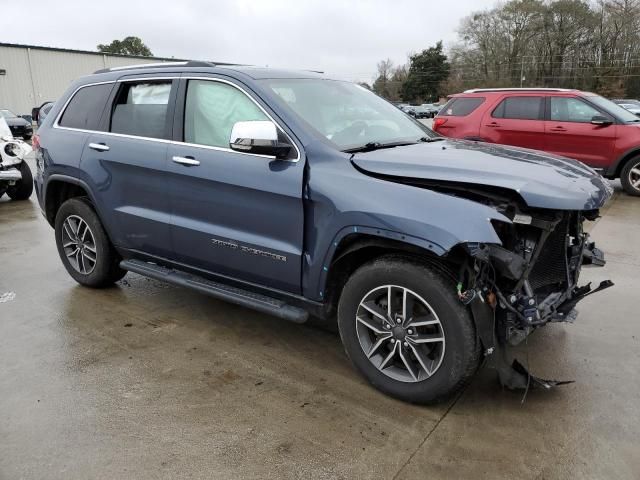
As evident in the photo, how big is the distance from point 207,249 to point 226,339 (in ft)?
2.29

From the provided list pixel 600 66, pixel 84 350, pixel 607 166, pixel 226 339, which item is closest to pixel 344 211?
pixel 226 339

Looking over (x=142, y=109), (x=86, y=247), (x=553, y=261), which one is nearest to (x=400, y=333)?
(x=553, y=261)

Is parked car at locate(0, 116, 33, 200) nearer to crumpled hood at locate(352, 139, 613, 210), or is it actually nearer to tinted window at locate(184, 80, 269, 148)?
tinted window at locate(184, 80, 269, 148)

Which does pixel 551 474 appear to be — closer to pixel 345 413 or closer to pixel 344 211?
pixel 345 413

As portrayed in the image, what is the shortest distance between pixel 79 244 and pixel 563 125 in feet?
26.5

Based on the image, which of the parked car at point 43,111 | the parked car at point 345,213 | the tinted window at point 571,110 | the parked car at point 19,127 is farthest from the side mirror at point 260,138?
the parked car at point 19,127

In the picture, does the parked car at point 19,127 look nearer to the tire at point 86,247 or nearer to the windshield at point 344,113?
the tire at point 86,247

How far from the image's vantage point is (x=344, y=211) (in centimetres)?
300

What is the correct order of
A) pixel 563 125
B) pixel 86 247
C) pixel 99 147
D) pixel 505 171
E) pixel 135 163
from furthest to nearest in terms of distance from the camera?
pixel 563 125
pixel 86 247
pixel 99 147
pixel 135 163
pixel 505 171

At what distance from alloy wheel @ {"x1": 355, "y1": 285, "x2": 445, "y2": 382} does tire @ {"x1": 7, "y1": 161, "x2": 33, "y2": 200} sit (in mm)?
8425

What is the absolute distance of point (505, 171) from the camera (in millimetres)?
2926

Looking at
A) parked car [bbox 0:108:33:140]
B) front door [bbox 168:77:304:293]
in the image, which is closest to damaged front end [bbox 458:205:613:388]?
front door [bbox 168:77:304:293]

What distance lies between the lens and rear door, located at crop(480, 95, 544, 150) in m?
9.52

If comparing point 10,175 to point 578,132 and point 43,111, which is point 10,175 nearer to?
point 43,111
